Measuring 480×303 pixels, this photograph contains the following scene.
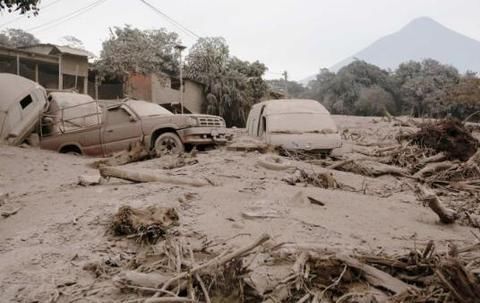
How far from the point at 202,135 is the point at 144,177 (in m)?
4.43

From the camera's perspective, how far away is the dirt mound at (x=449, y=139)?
39.4 feet

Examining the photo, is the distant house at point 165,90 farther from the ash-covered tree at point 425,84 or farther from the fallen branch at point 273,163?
the fallen branch at point 273,163

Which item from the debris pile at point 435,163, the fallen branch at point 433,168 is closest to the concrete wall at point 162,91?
the debris pile at point 435,163

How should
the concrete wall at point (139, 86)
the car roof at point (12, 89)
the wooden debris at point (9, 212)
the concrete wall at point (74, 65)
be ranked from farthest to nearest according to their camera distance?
the concrete wall at point (139, 86) < the concrete wall at point (74, 65) < the car roof at point (12, 89) < the wooden debris at point (9, 212)

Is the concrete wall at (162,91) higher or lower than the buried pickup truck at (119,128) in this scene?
higher

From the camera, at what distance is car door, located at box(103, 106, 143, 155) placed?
12.4 metres

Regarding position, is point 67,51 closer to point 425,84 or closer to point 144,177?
Result: point 144,177

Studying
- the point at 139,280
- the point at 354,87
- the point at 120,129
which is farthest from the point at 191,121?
the point at 354,87

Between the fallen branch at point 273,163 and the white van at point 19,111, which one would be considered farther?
the white van at point 19,111

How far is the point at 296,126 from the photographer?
1215 cm

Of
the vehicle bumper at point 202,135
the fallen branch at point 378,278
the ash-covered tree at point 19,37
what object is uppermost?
the ash-covered tree at point 19,37

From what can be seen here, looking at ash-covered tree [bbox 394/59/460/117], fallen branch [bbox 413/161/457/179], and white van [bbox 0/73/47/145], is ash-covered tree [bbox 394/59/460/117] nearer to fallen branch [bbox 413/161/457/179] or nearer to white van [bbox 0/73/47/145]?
fallen branch [bbox 413/161/457/179]

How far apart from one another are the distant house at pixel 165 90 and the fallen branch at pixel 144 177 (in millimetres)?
20793

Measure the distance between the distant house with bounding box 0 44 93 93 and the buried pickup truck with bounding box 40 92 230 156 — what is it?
39.8 ft
